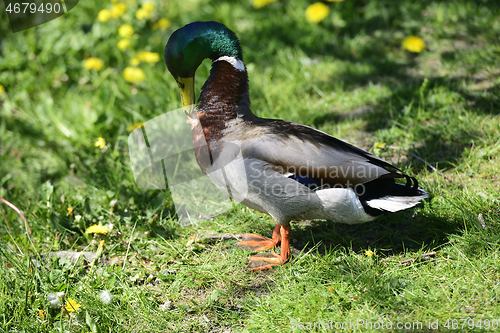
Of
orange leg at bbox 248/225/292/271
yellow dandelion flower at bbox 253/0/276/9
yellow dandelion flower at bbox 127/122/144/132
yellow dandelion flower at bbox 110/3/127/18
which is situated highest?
yellow dandelion flower at bbox 110/3/127/18

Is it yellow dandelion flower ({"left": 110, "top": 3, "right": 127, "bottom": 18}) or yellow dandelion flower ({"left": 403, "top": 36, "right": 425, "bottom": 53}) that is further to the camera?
yellow dandelion flower ({"left": 110, "top": 3, "right": 127, "bottom": 18})

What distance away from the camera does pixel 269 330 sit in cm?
213

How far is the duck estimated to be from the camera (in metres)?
2.33

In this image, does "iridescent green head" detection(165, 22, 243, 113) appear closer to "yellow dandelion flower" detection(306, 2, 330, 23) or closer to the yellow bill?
the yellow bill

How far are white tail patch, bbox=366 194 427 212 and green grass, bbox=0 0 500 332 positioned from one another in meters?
0.35

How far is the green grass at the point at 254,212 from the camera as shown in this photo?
Result: 2.27 m

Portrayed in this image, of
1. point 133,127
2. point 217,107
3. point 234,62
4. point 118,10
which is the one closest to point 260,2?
point 118,10

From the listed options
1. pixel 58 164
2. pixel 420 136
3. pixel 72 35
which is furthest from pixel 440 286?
pixel 72 35

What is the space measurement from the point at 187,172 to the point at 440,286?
202 centimetres

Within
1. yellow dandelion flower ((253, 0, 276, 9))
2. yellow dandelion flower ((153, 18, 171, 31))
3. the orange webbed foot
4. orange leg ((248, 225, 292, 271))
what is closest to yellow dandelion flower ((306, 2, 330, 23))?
yellow dandelion flower ((253, 0, 276, 9))

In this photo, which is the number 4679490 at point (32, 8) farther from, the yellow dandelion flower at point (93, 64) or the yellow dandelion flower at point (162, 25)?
the yellow dandelion flower at point (162, 25)

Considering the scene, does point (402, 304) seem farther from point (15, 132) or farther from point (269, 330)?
point (15, 132)

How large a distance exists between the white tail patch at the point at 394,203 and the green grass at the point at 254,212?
35 centimetres

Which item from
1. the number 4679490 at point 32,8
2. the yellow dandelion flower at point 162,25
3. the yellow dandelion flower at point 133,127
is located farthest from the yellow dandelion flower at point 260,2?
the number 4679490 at point 32,8
